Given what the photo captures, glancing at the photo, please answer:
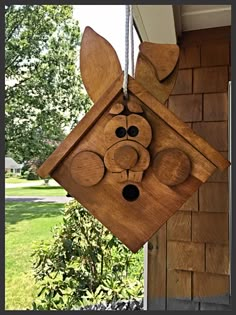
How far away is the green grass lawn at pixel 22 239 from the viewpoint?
74.6 inches

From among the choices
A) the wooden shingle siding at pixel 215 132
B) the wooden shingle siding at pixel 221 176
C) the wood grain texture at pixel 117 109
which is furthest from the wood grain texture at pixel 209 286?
the wood grain texture at pixel 117 109

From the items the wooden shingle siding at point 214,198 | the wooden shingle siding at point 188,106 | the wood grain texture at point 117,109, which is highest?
the wooden shingle siding at point 188,106

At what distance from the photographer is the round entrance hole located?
484mm

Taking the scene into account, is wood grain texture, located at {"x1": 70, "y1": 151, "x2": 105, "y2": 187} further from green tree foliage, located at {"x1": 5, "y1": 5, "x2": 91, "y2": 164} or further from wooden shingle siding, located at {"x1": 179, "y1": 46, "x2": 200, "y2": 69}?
green tree foliage, located at {"x1": 5, "y1": 5, "x2": 91, "y2": 164}

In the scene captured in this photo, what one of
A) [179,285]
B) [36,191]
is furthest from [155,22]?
[36,191]

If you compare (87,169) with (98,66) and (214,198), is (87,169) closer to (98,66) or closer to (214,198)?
(98,66)

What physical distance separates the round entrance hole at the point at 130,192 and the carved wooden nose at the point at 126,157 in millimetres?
35

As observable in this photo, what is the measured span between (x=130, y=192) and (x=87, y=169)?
0.08 metres

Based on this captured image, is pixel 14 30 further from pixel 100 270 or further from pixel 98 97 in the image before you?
pixel 98 97

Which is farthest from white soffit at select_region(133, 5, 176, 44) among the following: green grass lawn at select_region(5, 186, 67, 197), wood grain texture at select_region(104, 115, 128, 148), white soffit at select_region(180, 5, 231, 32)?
green grass lawn at select_region(5, 186, 67, 197)

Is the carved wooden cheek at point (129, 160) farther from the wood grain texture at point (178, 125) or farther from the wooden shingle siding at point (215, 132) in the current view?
the wooden shingle siding at point (215, 132)

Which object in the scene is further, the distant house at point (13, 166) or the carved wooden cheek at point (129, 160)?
the distant house at point (13, 166)

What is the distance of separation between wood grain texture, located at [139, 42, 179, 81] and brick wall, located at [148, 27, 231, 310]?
0.75 meters

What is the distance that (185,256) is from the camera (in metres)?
1.21
